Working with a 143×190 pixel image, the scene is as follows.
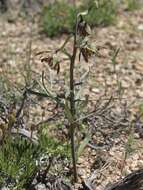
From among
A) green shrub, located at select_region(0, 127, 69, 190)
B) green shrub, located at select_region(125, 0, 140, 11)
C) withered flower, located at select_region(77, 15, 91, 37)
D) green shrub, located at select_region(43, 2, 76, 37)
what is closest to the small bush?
green shrub, located at select_region(43, 2, 76, 37)

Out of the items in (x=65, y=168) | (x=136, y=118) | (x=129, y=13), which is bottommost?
(x=65, y=168)

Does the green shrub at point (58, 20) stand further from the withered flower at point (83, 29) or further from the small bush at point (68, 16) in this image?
the withered flower at point (83, 29)

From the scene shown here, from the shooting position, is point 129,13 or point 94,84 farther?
point 129,13

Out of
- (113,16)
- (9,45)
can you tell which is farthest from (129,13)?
(9,45)

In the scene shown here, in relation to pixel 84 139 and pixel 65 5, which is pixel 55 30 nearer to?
pixel 65 5

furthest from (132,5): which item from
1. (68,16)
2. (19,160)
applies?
(19,160)
